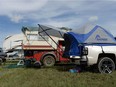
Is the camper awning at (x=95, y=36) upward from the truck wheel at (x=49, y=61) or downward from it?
upward

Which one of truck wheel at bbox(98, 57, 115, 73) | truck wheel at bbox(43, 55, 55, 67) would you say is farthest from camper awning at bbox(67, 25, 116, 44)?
truck wheel at bbox(43, 55, 55, 67)

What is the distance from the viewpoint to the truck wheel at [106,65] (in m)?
12.4

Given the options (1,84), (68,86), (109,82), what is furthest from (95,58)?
(1,84)

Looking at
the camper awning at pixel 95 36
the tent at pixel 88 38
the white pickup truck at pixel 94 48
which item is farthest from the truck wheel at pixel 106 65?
the camper awning at pixel 95 36

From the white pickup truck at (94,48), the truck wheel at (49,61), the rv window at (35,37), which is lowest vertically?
the truck wheel at (49,61)

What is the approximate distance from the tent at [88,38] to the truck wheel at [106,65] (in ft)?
2.82

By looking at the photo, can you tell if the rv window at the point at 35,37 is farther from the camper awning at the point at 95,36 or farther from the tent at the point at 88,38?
the camper awning at the point at 95,36

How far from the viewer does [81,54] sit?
12.6 meters

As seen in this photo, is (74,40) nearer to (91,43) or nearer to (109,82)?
(91,43)

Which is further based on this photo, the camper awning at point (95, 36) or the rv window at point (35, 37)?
the rv window at point (35, 37)

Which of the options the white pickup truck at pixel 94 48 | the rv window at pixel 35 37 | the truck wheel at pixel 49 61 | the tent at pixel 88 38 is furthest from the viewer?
the rv window at pixel 35 37

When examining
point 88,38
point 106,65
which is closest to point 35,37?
point 88,38

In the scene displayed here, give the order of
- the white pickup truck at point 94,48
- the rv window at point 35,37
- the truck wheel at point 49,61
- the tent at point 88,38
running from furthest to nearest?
the rv window at point 35,37, the truck wheel at point 49,61, the tent at point 88,38, the white pickup truck at point 94,48

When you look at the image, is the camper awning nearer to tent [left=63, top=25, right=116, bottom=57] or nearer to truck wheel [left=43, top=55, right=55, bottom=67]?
tent [left=63, top=25, right=116, bottom=57]
